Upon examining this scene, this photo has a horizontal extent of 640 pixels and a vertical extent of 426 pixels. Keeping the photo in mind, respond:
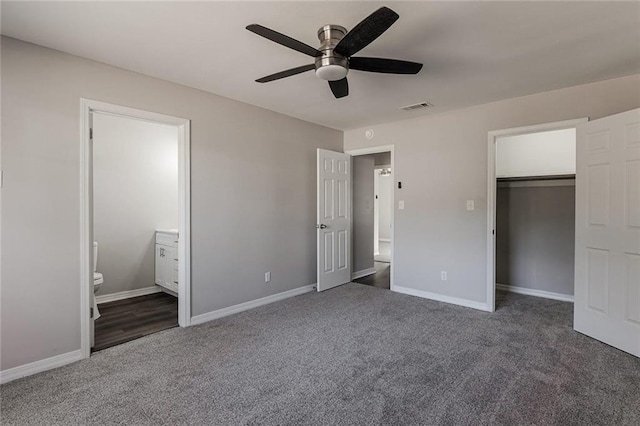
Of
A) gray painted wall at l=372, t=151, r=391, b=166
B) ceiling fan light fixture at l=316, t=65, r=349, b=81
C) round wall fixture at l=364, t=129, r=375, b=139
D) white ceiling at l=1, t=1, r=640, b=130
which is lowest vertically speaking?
ceiling fan light fixture at l=316, t=65, r=349, b=81

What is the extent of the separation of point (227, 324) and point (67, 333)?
129cm

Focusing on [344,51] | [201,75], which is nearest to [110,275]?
[201,75]

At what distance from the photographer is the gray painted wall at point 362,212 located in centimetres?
526

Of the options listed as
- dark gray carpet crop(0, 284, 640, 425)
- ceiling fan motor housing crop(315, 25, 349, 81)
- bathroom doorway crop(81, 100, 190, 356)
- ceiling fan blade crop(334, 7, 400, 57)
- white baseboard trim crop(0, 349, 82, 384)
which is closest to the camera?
ceiling fan blade crop(334, 7, 400, 57)

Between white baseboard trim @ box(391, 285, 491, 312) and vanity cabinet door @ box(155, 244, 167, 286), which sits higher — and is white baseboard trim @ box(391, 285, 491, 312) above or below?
below

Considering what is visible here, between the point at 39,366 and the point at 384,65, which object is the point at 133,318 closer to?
the point at 39,366

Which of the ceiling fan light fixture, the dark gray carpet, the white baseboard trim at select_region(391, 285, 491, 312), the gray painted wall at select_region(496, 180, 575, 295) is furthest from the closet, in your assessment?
the ceiling fan light fixture

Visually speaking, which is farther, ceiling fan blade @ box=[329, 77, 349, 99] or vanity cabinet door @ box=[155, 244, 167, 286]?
vanity cabinet door @ box=[155, 244, 167, 286]

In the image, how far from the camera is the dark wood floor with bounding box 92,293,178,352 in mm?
2896

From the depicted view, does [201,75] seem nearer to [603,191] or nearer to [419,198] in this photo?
[419,198]

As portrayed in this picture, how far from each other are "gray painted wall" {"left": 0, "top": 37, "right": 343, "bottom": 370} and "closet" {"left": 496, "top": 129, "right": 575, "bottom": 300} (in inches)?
115

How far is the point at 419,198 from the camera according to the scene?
4172mm

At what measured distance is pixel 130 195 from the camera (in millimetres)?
4207

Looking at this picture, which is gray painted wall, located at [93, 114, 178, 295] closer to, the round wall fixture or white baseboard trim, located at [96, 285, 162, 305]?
white baseboard trim, located at [96, 285, 162, 305]
